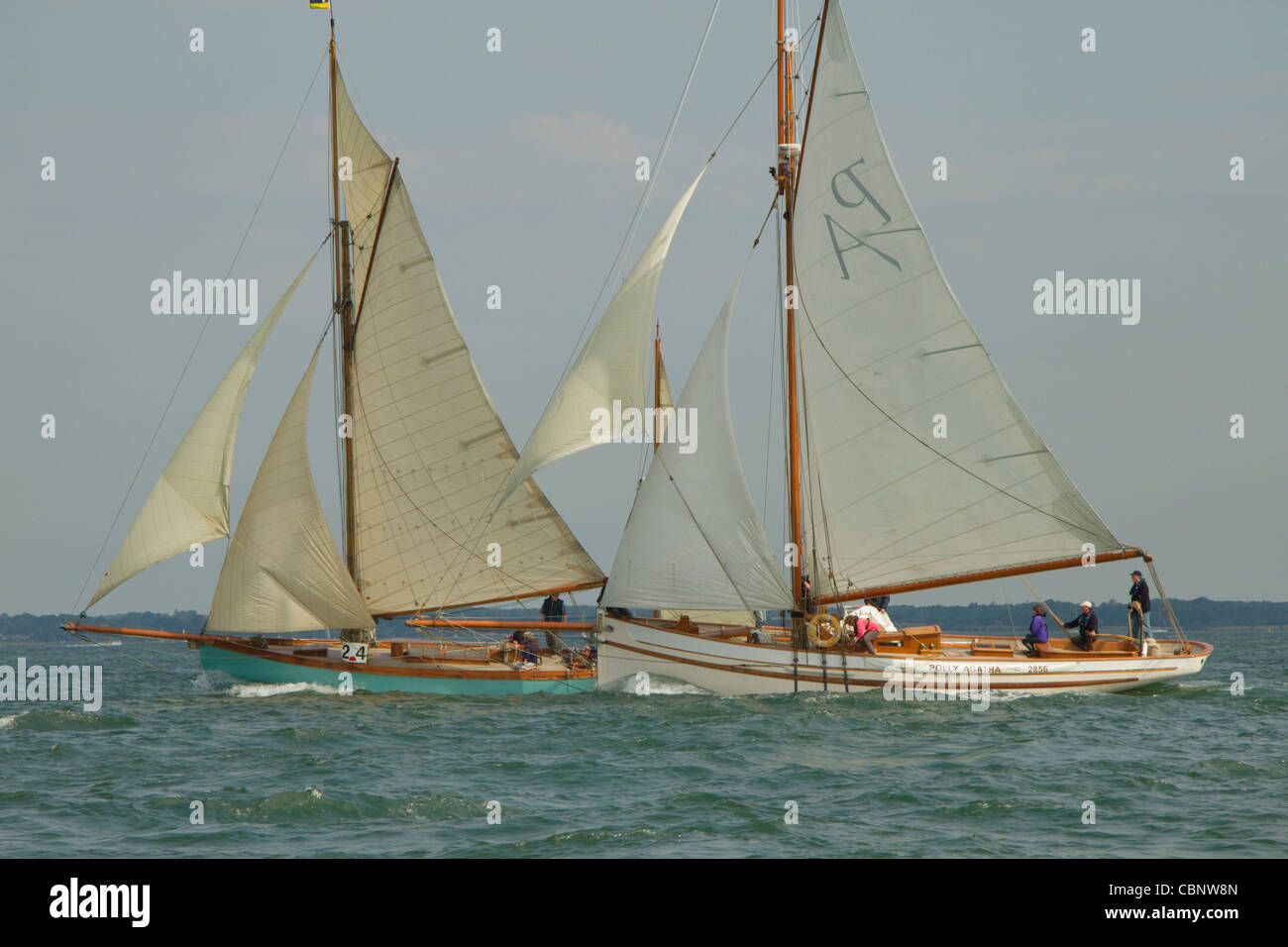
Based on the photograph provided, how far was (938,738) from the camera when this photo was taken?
23250mm

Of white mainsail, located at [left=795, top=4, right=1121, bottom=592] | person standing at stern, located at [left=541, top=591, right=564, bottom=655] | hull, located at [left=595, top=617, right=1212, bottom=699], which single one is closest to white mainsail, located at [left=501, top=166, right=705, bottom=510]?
white mainsail, located at [left=795, top=4, right=1121, bottom=592]

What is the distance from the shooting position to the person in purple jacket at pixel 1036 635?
96.7ft

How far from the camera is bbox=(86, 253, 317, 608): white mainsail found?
31328 mm

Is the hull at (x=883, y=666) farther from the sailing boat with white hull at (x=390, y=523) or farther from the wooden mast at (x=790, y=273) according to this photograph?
the sailing boat with white hull at (x=390, y=523)

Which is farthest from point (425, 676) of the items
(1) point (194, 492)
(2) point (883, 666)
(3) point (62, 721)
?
(2) point (883, 666)

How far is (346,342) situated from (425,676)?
8.58 m

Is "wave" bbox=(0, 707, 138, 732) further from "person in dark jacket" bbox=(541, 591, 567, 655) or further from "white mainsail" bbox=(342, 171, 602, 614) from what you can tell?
"person in dark jacket" bbox=(541, 591, 567, 655)

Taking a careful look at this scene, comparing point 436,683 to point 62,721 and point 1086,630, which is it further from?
point 1086,630

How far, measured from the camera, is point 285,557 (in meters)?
32.5

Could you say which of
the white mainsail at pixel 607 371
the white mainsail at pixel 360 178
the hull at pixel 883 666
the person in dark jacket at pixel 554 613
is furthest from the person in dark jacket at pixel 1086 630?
the white mainsail at pixel 360 178

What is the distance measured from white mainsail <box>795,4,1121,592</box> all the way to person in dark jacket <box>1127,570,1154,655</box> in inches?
117
